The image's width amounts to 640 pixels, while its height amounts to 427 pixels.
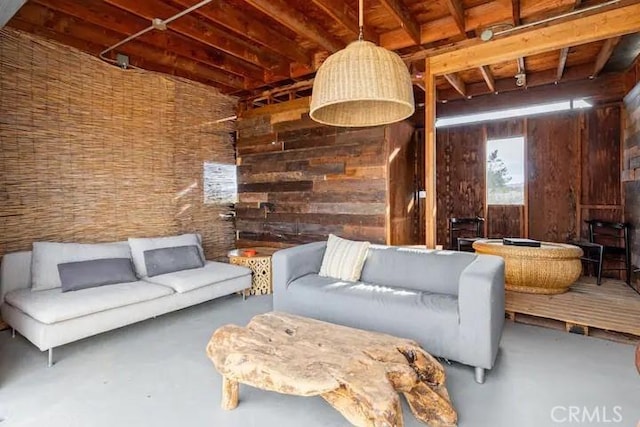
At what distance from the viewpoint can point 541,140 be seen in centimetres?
504

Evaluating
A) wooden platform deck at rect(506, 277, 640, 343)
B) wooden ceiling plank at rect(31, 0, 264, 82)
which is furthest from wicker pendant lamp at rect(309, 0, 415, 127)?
wooden ceiling plank at rect(31, 0, 264, 82)

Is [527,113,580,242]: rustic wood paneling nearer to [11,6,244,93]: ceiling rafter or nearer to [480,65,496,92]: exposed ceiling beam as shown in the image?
[480,65,496,92]: exposed ceiling beam

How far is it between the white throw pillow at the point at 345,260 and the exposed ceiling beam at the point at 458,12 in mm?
2193

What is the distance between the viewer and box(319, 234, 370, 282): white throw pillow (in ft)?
10.5

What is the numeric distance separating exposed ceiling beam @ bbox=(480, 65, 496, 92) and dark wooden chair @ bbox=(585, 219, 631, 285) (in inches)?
87.9

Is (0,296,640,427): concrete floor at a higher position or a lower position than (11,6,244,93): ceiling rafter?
lower

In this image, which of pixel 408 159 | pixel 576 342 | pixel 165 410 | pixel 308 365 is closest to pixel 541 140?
pixel 408 159

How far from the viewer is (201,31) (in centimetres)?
350

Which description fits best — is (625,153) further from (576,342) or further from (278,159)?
(278,159)

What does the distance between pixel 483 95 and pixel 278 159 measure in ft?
10.7

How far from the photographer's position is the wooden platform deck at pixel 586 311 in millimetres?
2764

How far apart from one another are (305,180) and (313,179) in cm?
14

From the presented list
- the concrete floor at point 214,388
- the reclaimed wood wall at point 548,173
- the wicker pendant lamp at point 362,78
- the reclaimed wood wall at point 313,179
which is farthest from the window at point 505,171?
the wicker pendant lamp at point 362,78

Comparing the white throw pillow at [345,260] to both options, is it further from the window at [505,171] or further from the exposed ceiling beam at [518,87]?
the exposed ceiling beam at [518,87]
